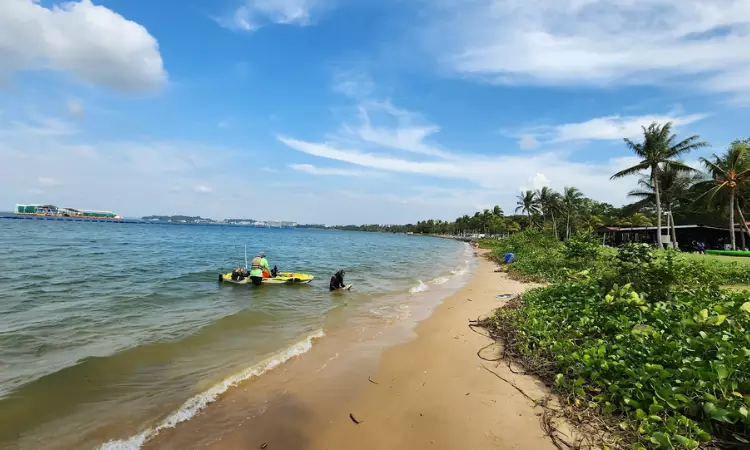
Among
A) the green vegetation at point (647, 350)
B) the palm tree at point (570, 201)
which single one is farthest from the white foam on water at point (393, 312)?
the palm tree at point (570, 201)

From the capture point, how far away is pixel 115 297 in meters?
12.3

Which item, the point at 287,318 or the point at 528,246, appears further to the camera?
the point at 528,246

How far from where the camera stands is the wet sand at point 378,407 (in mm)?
4176

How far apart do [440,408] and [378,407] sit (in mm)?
877

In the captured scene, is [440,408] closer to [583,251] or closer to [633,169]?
[583,251]

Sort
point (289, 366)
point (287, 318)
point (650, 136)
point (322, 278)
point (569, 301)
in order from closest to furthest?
1. point (289, 366)
2. point (569, 301)
3. point (287, 318)
4. point (322, 278)
5. point (650, 136)

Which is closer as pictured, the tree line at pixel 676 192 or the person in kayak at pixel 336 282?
the person in kayak at pixel 336 282

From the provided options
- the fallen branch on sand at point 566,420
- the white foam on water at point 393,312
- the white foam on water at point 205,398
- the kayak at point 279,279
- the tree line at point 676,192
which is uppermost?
the tree line at point 676,192

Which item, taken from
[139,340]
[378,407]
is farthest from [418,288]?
[378,407]

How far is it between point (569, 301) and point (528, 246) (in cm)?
2510

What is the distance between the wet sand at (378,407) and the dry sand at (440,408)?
0.04ft

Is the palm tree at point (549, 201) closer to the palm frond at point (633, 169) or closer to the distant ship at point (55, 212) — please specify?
the palm frond at point (633, 169)

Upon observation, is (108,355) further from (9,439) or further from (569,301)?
(569,301)

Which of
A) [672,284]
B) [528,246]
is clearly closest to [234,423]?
[672,284]
